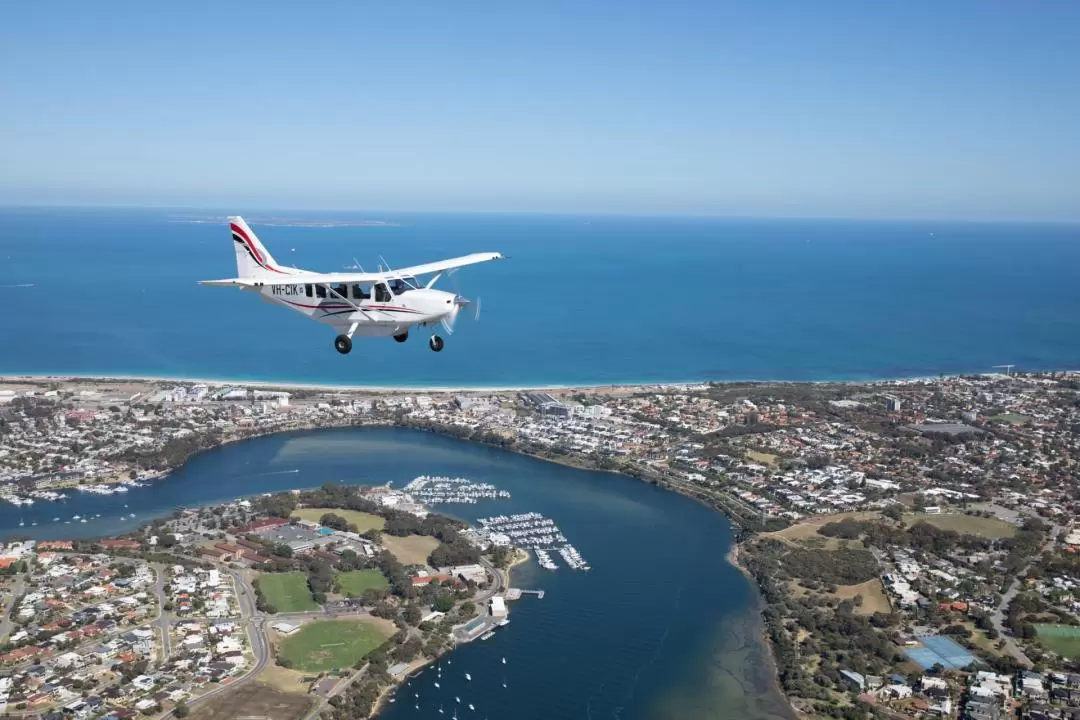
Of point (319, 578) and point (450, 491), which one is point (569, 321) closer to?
point (450, 491)

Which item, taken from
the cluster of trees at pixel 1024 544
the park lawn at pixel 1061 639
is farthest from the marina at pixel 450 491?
the park lawn at pixel 1061 639

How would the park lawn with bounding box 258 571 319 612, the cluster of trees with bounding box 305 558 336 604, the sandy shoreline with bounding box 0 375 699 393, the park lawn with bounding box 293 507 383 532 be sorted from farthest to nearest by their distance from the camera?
1. the sandy shoreline with bounding box 0 375 699 393
2. the park lawn with bounding box 293 507 383 532
3. the cluster of trees with bounding box 305 558 336 604
4. the park lawn with bounding box 258 571 319 612

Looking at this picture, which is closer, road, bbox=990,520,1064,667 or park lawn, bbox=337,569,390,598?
road, bbox=990,520,1064,667

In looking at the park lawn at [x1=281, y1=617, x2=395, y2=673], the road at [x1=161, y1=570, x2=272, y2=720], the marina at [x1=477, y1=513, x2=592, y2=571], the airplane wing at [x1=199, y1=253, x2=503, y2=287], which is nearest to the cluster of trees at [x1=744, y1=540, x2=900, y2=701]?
the marina at [x1=477, y1=513, x2=592, y2=571]

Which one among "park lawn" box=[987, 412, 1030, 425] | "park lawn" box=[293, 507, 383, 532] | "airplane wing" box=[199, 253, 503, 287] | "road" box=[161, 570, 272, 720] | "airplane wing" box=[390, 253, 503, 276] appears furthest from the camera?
"park lawn" box=[987, 412, 1030, 425]

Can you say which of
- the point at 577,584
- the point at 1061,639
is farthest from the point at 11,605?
the point at 1061,639

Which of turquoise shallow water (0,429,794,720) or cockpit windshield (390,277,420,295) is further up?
cockpit windshield (390,277,420,295)

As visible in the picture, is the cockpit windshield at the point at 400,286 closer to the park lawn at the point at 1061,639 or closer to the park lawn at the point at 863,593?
the park lawn at the point at 863,593

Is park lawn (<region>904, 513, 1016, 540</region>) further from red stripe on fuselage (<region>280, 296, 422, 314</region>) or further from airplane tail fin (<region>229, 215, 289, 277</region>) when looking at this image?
airplane tail fin (<region>229, 215, 289, 277</region>)

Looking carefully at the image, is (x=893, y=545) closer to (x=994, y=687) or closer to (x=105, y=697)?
(x=994, y=687)
